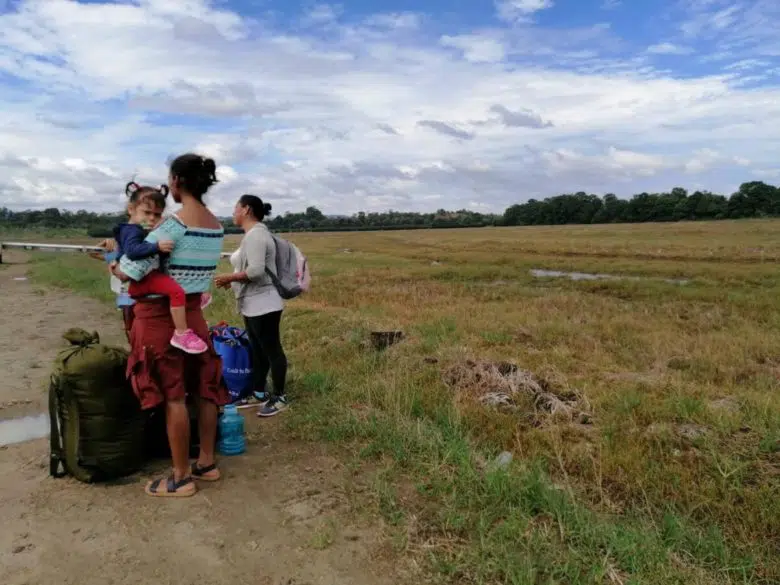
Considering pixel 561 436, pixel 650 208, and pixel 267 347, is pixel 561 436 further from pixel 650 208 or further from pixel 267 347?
pixel 650 208

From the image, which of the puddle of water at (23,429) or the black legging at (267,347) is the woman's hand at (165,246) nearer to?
the black legging at (267,347)

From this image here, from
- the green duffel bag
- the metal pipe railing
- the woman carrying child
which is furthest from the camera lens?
the metal pipe railing

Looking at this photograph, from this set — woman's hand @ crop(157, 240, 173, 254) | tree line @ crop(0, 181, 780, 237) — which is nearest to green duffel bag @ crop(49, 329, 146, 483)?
woman's hand @ crop(157, 240, 173, 254)

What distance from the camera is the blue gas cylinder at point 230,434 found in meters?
4.39

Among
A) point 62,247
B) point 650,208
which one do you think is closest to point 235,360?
point 62,247

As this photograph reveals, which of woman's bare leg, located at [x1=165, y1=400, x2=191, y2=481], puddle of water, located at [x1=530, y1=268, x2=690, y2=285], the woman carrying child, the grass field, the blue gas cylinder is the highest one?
the woman carrying child

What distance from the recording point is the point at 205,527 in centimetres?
337

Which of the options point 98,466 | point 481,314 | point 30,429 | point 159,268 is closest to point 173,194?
point 159,268

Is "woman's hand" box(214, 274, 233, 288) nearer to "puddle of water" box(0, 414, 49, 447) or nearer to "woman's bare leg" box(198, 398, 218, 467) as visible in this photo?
"woman's bare leg" box(198, 398, 218, 467)

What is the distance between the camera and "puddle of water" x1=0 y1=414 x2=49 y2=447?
15.8 feet

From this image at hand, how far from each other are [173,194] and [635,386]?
5.28 m

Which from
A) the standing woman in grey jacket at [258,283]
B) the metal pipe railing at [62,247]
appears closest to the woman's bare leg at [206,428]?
the standing woman in grey jacket at [258,283]

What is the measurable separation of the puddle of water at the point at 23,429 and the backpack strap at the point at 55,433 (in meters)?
1.03

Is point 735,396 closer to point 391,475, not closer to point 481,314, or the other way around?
point 391,475
